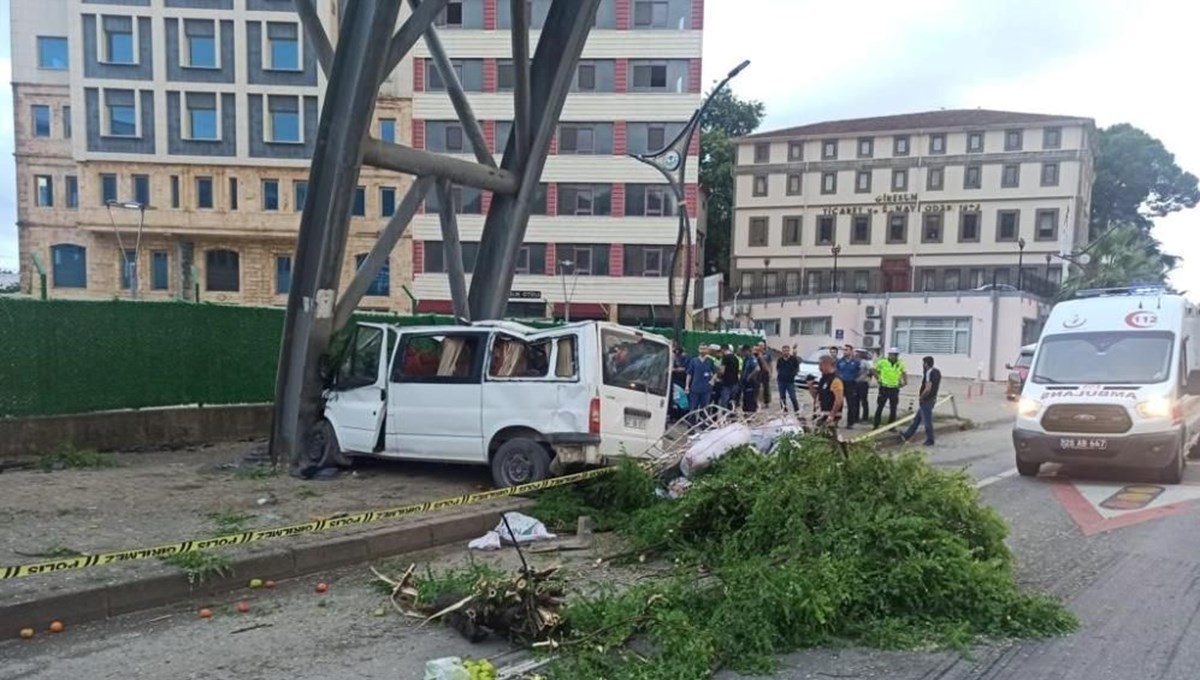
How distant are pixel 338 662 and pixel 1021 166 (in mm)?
56878

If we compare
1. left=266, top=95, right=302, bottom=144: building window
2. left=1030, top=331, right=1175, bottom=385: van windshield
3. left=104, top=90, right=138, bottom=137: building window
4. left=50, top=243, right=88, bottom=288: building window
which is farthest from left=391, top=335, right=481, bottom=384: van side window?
left=50, top=243, right=88, bottom=288: building window

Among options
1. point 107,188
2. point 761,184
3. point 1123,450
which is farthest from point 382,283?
point 1123,450

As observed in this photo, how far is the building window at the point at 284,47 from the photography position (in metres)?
39.6

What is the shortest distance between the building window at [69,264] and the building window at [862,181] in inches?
1858

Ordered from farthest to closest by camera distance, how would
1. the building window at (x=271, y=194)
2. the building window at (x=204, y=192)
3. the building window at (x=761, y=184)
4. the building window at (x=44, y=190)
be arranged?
the building window at (x=761, y=184), the building window at (x=44, y=190), the building window at (x=271, y=194), the building window at (x=204, y=192)

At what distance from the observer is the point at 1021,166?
51.6 meters

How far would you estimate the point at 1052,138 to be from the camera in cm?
5100

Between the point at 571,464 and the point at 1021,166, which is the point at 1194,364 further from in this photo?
the point at 1021,166

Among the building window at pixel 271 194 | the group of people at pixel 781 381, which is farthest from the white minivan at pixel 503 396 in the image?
the building window at pixel 271 194

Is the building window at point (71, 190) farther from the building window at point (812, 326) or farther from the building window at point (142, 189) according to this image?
the building window at point (812, 326)

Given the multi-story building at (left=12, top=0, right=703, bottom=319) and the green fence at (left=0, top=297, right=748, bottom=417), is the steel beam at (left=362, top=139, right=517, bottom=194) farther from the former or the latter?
the multi-story building at (left=12, top=0, right=703, bottom=319)

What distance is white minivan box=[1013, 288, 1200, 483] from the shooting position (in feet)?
32.5

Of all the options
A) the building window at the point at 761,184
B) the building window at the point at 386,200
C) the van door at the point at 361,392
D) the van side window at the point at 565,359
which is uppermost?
the building window at the point at 761,184

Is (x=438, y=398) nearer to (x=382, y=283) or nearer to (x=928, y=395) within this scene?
(x=928, y=395)
